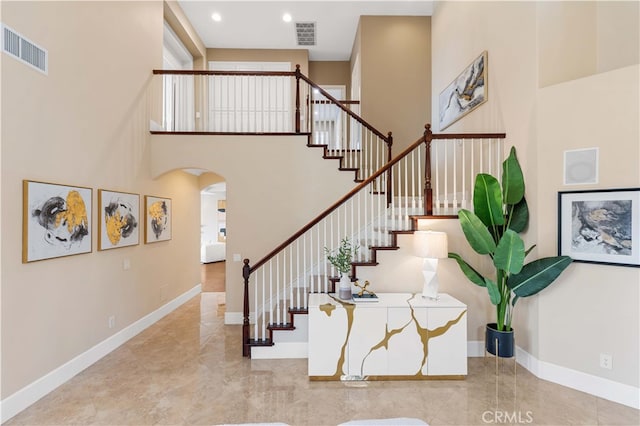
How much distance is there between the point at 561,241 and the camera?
321 centimetres

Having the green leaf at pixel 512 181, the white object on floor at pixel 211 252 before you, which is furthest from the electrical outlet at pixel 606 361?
the white object on floor at pixel 211 252

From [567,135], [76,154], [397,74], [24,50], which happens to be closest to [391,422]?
[567,135]

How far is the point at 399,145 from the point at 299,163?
7.90ft

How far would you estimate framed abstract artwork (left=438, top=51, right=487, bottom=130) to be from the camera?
14.1 ft

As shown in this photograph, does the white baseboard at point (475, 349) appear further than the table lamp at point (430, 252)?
Yes

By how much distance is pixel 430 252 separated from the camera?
11.3ft

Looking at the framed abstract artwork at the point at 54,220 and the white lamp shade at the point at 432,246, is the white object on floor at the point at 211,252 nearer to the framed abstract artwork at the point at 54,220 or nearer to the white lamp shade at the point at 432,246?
the framed abstract artwork at the point at 54,220

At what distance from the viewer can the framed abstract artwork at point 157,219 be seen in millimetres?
4879

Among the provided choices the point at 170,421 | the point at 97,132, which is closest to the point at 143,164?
the point at 97,132

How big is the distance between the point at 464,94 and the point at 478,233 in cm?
257

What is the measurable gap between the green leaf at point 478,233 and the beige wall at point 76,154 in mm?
4079

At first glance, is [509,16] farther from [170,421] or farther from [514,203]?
[170,421]

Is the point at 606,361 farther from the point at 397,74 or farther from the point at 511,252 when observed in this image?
the point at 397,74

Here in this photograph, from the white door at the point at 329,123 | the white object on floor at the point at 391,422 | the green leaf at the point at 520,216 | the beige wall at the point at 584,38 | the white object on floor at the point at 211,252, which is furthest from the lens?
the white object on floor at the point at 211,252
